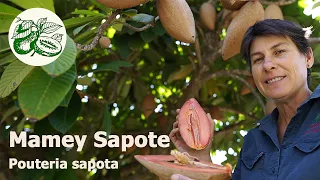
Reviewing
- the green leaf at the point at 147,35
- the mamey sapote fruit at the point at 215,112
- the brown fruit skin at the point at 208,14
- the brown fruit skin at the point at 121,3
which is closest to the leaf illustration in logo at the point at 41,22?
the brown fruit skin at the point at 121,3

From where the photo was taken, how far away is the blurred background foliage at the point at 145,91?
1428 mm

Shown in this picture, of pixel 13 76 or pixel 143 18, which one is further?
pixel 143 18

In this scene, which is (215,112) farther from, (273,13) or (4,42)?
(4,42)

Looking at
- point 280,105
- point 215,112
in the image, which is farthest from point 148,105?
point 280,105

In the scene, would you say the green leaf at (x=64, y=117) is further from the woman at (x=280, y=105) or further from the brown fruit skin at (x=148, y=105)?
the brown fruit skin at (x=148, y=105)

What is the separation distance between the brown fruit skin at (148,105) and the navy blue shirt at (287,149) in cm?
65

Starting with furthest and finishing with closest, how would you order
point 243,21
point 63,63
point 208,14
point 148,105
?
point 148,105
point 208,14
point 243,21
point 63,63

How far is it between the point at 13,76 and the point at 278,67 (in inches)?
17.5

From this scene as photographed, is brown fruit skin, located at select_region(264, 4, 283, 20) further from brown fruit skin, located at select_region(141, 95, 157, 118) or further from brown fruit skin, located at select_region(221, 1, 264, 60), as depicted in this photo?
brown fruit skin, located at select_region(141, 95, 157, 118)

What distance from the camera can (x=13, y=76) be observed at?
2.64 ft

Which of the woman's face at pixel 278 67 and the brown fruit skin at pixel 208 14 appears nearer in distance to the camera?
the woman's face at pixel 278 67

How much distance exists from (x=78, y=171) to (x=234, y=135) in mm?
602

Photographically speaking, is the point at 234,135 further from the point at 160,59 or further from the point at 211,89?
the point at 160,59

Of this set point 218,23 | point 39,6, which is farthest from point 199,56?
point 39,6
